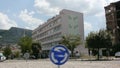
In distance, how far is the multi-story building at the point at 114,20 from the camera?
9669cm

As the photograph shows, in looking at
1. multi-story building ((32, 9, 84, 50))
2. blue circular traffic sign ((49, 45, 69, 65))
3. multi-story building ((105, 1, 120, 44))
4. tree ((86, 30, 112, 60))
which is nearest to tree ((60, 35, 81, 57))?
multi-story building ((105, 1, 120, 44))

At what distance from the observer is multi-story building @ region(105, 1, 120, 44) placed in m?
96.7

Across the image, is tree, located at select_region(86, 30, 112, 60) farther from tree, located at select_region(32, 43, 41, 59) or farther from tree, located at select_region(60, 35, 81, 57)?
tree, located at select_region(32, 43, 41, 59)

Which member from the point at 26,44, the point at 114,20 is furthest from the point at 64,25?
the point at 114,20

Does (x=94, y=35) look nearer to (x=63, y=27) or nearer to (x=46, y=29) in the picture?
(x=63, y=27)

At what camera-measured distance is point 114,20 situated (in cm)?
9906

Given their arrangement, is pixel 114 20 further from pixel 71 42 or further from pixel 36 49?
pixel 36 49

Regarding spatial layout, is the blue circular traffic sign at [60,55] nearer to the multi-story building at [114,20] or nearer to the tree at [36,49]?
the multi-story building at [114,20]

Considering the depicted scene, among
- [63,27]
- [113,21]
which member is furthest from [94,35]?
[63,27]

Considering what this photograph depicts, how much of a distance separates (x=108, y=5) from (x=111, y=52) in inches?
790

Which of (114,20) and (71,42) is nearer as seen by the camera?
(71,42)

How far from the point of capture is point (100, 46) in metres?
60.9

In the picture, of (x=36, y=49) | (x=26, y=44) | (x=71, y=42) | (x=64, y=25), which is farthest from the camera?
(x=64, y=25)

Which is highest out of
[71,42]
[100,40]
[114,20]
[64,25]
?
[64,25]
